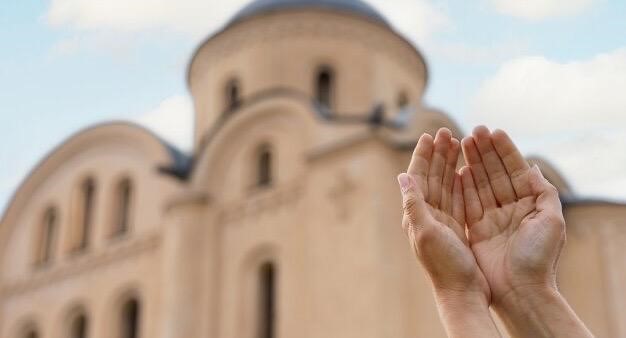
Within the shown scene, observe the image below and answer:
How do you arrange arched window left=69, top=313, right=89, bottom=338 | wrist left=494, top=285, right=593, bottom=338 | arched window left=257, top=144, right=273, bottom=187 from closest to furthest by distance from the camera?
wrist left=494, top=285, right=593, bottom=338
arched window left=257, top=144, right=273, bottom=187
arched window left=69, top=313, right=89, bottom=338

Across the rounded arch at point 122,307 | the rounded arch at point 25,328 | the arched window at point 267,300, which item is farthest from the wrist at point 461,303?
the rounded arch at point 25,328

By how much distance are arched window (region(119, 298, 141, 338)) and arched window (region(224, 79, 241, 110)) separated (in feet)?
12.5

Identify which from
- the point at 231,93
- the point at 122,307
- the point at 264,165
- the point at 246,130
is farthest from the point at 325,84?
the point at 122,307

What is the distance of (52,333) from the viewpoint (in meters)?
Result: 14.6

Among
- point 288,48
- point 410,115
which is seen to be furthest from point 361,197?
point 288,48

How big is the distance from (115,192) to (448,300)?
13.1m

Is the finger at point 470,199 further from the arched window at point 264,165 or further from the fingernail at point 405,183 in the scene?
the arched window at point 264,165

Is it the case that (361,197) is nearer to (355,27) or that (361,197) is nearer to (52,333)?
(355,27)

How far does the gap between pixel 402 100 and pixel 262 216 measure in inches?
175

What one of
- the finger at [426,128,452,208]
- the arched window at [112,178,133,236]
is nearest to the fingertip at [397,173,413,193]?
the finger at [426,128,452,208]

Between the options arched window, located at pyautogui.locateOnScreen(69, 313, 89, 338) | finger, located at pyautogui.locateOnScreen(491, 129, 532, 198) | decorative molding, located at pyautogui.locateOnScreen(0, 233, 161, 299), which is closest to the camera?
finger, located at pyautogui.locateOnScreen(491, 129, 532, 198)

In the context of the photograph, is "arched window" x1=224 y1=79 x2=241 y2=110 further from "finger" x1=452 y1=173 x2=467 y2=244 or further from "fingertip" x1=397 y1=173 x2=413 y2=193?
"fingertip" x1=397 y1=173 x2=413 y2=193

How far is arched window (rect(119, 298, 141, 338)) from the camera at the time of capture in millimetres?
13984

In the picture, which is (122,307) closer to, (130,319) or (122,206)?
(130,319)
